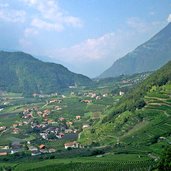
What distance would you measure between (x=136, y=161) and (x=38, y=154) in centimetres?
2455

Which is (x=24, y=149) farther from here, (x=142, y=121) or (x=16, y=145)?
(x=142, y=121)

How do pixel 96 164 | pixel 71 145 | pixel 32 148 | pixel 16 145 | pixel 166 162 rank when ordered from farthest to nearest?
pixel 16 145 → pixel 32 148 → pixel 71 145 → pixel 96 164 → pixel 166 162

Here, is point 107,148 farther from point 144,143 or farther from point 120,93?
point 120,93

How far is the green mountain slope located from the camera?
3002 inches

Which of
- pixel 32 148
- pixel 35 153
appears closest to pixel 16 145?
pixel 32 148

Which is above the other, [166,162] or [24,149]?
[166,162]

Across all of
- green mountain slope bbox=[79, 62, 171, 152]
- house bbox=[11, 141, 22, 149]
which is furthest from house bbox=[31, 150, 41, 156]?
green mountain slope bbox=[79, 62, 171, 152]

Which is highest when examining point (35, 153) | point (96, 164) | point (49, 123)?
point (49, 123)

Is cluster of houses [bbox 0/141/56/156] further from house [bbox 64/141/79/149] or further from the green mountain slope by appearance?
the green mountain slope

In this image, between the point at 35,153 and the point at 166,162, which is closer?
the point at 166,162

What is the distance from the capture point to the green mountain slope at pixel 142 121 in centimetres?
7625

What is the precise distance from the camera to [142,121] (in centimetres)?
8662

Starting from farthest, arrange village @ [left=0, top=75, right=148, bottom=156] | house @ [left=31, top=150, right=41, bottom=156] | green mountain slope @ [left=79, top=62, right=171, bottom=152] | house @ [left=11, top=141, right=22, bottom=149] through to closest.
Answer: house @ [left=11, top=141, right=22, bottom=149], village @ [left=0, top=75, right=148, bottom=156], house @ [left=31, top=150, right=41, bottom=156], green mountain slope @ [left=79, top=62, right=171, bottom=152]

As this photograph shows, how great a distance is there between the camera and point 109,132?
89.7 metres
